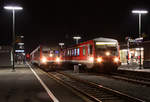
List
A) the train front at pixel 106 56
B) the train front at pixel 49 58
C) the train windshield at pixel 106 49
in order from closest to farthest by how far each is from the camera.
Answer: the train front at pixel 106 56 → the train windshield at pixel 106 49 → the train front at pixel 49 58

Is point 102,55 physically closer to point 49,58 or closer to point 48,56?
point 49,58

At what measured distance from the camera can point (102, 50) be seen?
74.6 ft

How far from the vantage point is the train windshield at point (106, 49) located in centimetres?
2258

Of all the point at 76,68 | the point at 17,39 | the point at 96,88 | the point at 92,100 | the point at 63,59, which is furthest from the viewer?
the point at 63,59

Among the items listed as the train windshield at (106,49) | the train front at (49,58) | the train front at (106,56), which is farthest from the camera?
the train front at (49,58)

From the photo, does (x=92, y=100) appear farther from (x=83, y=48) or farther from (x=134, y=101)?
(x=83, y=48)

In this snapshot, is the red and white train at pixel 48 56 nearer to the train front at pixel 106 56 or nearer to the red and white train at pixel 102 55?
the red and white train at pixel 102 55

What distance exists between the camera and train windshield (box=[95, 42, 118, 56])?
2258cm

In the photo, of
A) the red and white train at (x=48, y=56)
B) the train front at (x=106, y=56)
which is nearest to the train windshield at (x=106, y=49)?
the train front at (x=106, y=56)

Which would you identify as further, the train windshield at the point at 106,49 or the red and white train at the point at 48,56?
the red and white train at the point at 48,56

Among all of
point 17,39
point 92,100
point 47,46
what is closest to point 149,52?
point 47,46

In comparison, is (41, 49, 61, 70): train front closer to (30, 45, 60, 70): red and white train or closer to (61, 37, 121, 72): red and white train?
(30, 45, 60, 70): red and white train

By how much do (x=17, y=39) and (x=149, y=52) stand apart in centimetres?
1677

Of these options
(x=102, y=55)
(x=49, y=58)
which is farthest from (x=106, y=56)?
(x=49, y=58)
